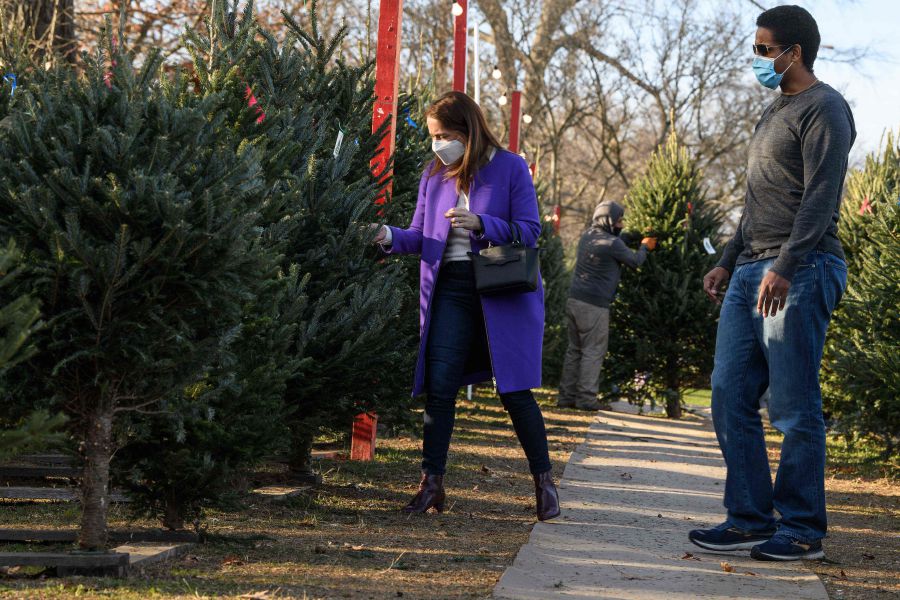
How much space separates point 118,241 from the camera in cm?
328

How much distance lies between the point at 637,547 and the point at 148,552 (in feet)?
6.64

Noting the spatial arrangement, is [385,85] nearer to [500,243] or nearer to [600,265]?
[500,243]

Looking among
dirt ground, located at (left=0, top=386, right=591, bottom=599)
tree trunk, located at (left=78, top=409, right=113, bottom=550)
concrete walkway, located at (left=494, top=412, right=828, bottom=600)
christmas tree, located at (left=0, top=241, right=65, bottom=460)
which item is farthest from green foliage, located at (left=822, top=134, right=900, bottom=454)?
christmas tree, located at (left=0, top=241, right=65, bottom=460)

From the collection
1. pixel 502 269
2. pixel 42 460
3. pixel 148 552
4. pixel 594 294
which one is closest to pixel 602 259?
pixel 594 294

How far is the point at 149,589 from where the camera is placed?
3.37 metres

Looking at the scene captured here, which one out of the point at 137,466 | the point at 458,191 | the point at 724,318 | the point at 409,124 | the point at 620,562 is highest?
the point at 409,124

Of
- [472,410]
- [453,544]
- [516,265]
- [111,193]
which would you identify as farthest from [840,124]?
[472,410]

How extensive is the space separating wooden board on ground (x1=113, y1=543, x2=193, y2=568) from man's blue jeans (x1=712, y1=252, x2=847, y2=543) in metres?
2.21

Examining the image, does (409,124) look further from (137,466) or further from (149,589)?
(149,589)

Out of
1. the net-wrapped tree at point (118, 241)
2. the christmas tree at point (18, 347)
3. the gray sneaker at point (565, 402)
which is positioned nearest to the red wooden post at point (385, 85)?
the net-wrapped tree at point (118, 241)

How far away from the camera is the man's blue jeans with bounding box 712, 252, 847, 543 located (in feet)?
15.0

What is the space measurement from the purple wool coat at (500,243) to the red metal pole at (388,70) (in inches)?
44.3

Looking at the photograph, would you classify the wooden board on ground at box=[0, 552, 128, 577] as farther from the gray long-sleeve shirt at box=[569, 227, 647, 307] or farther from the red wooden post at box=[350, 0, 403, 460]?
the gray long-sleeve shirt at box=[569, 227, 647, 307]

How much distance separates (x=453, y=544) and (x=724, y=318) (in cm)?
145
